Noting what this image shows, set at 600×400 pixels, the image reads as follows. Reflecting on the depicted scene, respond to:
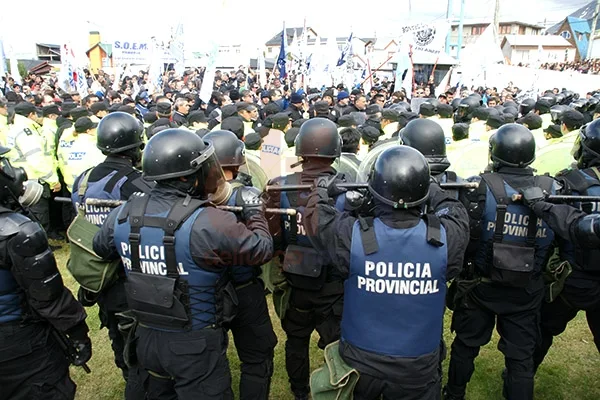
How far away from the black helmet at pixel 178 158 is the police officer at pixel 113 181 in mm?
895

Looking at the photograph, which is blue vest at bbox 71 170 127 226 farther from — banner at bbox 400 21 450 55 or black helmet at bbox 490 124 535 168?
banner at bbox 400 21 450 55

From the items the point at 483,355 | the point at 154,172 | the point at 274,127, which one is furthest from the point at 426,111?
the point at 154,172

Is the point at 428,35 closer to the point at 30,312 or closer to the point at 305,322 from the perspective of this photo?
the point at 305,322

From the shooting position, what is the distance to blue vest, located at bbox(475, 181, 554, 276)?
3596 mm

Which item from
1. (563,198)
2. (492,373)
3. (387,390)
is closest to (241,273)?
(387,390)

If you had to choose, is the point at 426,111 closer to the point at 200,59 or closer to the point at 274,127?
the point at 274,127

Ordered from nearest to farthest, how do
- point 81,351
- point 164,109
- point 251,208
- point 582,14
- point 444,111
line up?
point 251,208 → point 81,351 → point 444,111 → point 164,109 → point 582,14

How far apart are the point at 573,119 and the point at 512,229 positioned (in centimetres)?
387

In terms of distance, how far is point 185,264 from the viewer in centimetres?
280

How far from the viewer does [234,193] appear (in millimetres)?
3555

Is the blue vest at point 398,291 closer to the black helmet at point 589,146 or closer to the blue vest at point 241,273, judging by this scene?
the blue vest at point 241,273

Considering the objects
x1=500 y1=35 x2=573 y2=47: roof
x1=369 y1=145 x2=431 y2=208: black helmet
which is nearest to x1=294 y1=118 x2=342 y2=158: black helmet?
x1=369 y1=145 x2=431 y2=208: black helmet

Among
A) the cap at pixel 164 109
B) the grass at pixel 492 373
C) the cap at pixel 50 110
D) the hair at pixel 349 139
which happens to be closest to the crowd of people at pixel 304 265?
the grass at pixel 492 373

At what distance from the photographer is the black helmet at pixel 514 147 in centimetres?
367
